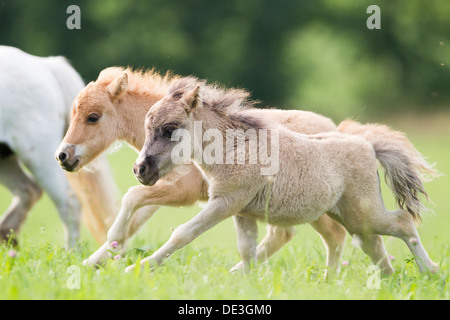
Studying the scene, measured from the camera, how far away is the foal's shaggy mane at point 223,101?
4742mm

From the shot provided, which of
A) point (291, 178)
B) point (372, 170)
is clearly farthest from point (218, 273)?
point (372, 170)


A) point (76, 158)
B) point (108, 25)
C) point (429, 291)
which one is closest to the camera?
point (429, 291)

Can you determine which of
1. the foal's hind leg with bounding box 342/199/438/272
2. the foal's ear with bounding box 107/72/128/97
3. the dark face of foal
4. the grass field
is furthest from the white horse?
the foal's hind leg with bounding box 342/199/438/272

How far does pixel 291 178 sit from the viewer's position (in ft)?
15.3

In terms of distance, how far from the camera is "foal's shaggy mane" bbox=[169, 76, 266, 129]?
4742mm

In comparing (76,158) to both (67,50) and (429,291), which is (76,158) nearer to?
(429,291)

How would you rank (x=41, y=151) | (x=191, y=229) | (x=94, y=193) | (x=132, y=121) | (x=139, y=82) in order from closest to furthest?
(x=191, y=229)
(x=132, y=121)
(x=139, y=82)
(x=41, y=151)
(x=94, y=193)

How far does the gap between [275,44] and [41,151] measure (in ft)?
65.8

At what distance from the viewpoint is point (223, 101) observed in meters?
4.82

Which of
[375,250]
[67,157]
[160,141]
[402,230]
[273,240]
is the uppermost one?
[160,141]

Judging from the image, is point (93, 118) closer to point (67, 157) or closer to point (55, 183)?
point (67, 157)

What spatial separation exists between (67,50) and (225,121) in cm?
2105

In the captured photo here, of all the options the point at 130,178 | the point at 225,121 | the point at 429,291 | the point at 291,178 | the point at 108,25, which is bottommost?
the point at 130,178

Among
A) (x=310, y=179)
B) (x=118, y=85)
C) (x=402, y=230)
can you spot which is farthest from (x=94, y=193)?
(x=402, y=230)
